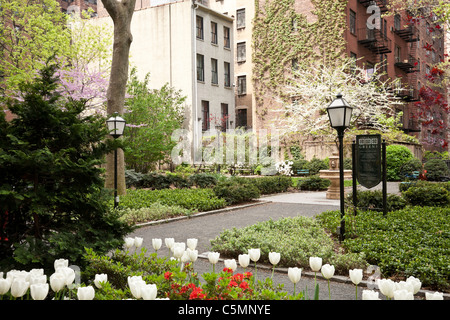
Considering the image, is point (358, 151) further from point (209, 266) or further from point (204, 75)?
point (204, 75)

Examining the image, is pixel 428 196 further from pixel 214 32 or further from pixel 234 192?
pixel 214 32

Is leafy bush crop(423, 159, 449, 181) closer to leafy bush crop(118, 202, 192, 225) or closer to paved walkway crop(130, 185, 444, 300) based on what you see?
paved walkway crop(130, 185, 444, 300)

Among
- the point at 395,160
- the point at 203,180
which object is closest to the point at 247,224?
the point at 203,180

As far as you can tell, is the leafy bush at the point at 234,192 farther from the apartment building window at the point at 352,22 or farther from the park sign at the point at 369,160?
the apartment building window at the point at 352,22

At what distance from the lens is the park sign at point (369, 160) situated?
361 inches

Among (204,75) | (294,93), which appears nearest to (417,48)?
(294,93)

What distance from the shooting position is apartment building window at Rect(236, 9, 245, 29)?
36.1 m

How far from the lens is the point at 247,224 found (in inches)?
379

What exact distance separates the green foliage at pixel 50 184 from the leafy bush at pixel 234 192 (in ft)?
31.3

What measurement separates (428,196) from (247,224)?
5921 millimetres

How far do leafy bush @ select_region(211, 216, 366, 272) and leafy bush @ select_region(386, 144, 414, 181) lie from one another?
16.4m

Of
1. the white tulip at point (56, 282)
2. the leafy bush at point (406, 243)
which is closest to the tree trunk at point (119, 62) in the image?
the leafy bush at point (406, 243)
